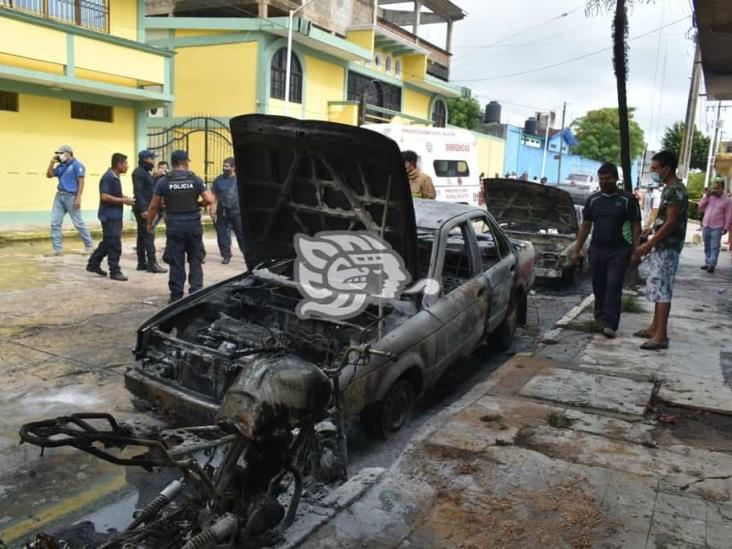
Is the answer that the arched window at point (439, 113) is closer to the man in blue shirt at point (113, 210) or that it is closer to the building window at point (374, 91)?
the building window at point (374, 91)

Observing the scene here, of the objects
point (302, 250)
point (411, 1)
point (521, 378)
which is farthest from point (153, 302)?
point (411, 1)

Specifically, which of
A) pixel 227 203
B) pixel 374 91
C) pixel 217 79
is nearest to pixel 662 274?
pixel 227 203

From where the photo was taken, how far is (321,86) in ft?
80.2

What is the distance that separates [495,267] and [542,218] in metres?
5.18

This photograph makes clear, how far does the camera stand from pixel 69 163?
1019 centimetres

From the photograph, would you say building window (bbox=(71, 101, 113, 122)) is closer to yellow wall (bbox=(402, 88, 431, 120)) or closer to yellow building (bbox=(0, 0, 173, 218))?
yellow building (bbox=(0, 0, 173, 218))

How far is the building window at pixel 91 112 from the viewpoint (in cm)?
1542

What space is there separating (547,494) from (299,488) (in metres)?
1.37

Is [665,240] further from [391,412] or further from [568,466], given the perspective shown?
[391,412]

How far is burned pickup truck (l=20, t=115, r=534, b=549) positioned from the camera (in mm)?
2676

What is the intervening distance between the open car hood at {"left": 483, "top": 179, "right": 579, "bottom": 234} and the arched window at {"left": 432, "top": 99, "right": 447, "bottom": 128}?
964 inches

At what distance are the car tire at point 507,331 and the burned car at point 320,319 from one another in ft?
2.08

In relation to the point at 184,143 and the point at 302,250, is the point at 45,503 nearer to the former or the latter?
the point at 302,250

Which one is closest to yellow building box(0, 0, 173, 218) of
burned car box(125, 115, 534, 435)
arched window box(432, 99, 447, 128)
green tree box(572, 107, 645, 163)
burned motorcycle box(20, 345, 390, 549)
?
burned car box(125, 115, 534, 435)
